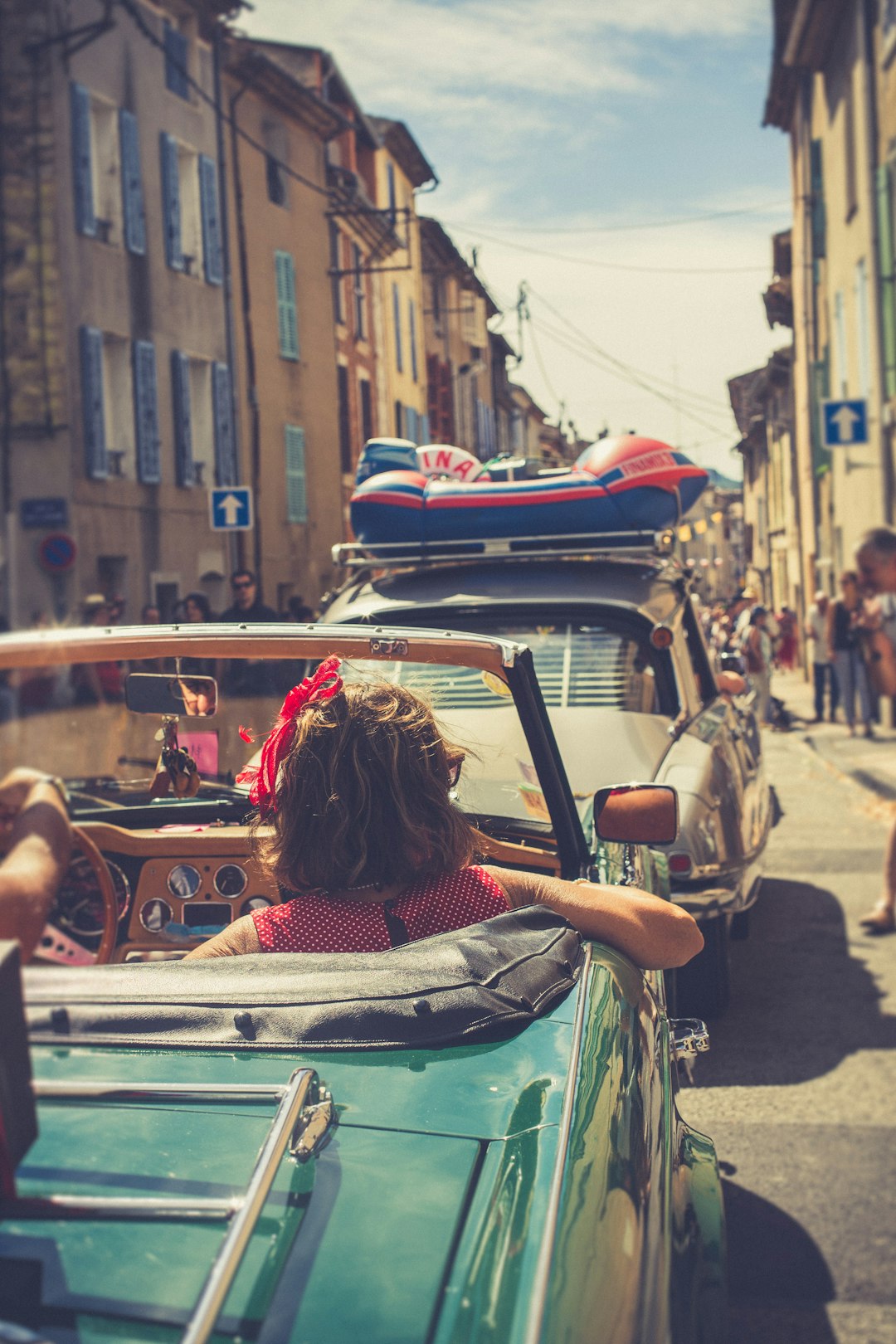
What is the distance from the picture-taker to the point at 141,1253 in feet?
4.30

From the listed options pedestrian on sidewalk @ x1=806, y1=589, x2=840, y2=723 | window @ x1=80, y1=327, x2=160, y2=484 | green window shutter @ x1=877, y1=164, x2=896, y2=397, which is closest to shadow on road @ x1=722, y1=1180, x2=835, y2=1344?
green window shutter @ x1=877, y1=164, x2=896, y2=397

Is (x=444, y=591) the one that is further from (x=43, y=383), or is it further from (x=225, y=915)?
(x=43, y=383)

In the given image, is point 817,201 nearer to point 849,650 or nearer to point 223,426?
point 223,426

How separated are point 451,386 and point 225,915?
1793 inches

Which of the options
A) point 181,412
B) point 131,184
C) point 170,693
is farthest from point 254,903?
point 181,412

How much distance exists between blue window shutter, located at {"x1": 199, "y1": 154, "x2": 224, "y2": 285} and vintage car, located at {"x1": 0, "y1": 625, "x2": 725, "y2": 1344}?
22.0 meters

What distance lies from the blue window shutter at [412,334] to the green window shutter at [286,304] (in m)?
12.9

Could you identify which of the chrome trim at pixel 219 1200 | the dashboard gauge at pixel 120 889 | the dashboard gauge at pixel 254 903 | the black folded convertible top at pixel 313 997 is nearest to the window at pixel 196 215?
the dashboard gauge at pixel 120 889

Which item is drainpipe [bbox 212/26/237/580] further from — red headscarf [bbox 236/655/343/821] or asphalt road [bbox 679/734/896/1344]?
red headscarf [bbox 236/655/343/821]

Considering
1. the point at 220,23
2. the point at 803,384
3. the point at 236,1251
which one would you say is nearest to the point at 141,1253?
the point at 236,1251

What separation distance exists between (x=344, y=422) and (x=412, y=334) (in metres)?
9.91

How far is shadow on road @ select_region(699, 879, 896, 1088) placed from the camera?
16.8ft

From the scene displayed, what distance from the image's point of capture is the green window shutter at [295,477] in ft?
90.5

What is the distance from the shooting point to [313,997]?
1.87 meters
